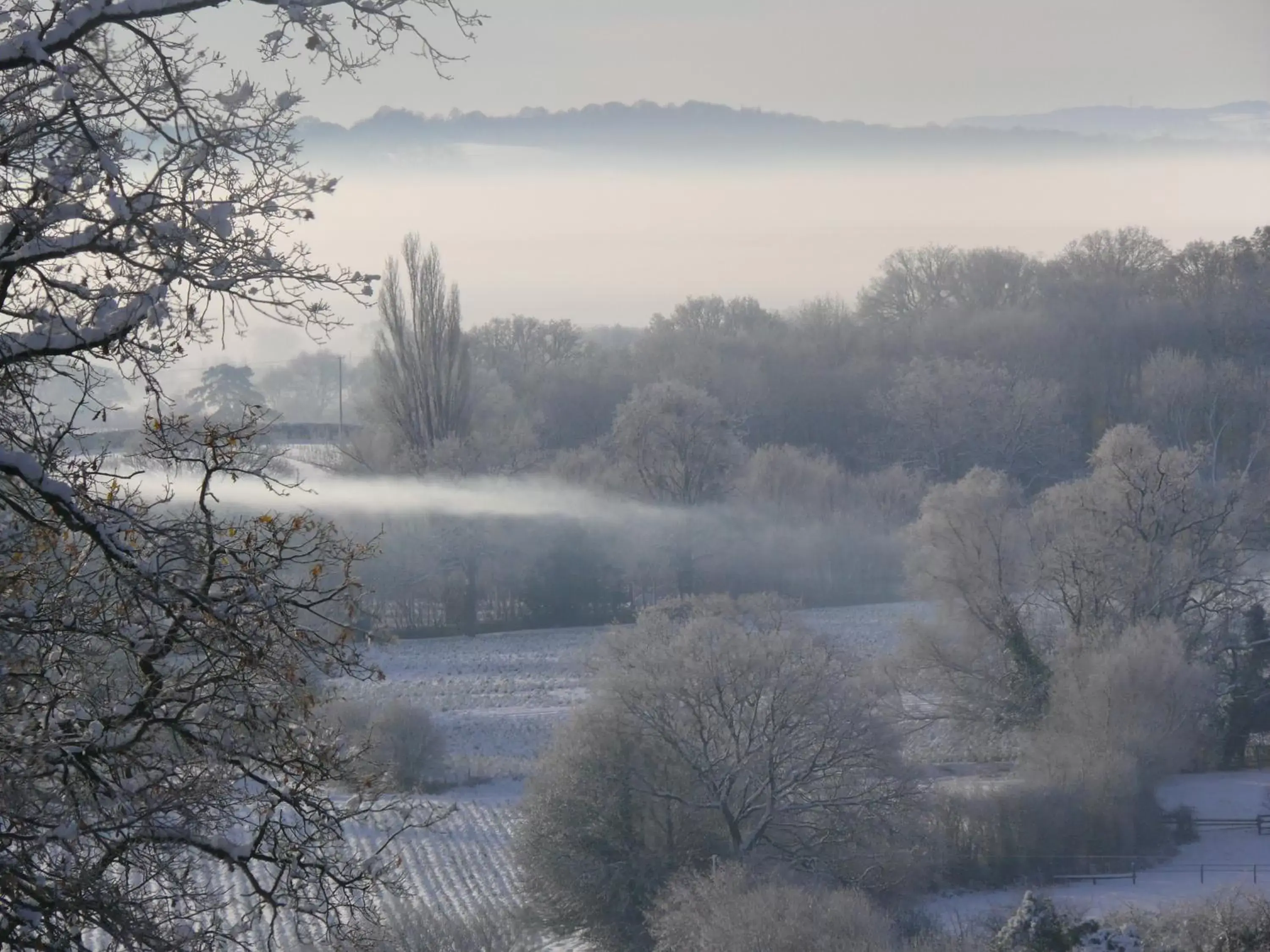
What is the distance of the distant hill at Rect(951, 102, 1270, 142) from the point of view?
6769cm

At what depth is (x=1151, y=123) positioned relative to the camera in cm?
9038

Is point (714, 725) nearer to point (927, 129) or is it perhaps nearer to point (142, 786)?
point (142, 786)

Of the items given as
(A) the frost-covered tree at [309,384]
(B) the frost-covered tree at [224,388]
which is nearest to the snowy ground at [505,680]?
(B) the frost-covered tree at [224,388]

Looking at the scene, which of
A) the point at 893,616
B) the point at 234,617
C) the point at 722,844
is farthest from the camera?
the point at 893,616

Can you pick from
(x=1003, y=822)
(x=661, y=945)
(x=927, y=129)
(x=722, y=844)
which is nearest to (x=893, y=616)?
(x=1003, y=822)

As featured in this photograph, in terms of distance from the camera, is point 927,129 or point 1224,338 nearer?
point 1224,338

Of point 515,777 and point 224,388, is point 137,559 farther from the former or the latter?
point 224,388

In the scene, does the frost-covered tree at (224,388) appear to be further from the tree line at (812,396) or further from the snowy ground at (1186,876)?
the snowy ground at (1186,876)

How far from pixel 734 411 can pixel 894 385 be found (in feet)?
25.0

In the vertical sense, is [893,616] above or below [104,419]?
below

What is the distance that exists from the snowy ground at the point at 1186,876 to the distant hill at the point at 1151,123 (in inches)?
1891

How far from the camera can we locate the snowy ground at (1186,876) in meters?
16.5

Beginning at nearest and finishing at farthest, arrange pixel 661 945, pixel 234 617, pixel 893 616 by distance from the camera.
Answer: pixel 234 617 < pixel 661 945 < pixel 893 616

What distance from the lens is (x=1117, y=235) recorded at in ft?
218
